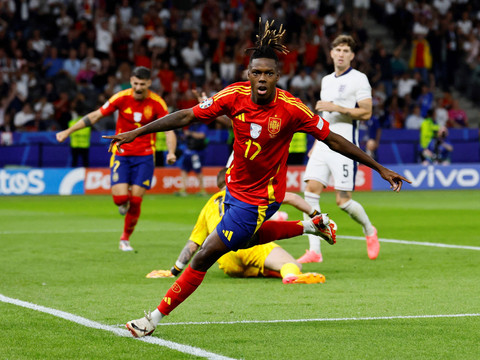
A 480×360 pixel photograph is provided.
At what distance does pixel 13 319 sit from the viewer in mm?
7219

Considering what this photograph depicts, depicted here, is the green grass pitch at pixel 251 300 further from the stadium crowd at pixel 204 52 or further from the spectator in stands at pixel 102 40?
the spectator in stands at pixel 102 40

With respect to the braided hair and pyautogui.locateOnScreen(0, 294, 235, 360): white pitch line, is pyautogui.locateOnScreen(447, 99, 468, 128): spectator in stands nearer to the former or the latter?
pyautogui.locateOnScreen(0, 294, 235, 360): white pitch line

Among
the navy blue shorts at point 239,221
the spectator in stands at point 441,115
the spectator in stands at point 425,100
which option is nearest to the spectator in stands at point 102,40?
the spectator in stands at point 425,100

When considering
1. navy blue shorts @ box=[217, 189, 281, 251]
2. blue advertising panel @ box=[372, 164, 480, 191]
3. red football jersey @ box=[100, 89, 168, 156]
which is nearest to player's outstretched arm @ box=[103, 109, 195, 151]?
navy blue shorts @ box=[217, 189, 281, 251]

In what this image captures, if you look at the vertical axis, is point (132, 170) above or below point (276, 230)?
below

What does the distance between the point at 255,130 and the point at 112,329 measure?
1.79 m

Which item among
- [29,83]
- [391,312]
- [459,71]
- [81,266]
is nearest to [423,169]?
[459,71]

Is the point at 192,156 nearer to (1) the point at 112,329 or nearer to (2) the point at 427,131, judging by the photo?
(2) the point at 427,131

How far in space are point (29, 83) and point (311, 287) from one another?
778 inches

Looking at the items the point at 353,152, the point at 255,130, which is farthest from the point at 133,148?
the point at 353,152

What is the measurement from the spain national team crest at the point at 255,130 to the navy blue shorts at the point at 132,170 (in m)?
6.23

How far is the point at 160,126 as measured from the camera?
6.53 m

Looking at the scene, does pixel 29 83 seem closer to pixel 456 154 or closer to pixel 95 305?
pixel 456 154

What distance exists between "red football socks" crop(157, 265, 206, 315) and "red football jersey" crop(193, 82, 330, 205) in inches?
26.7
